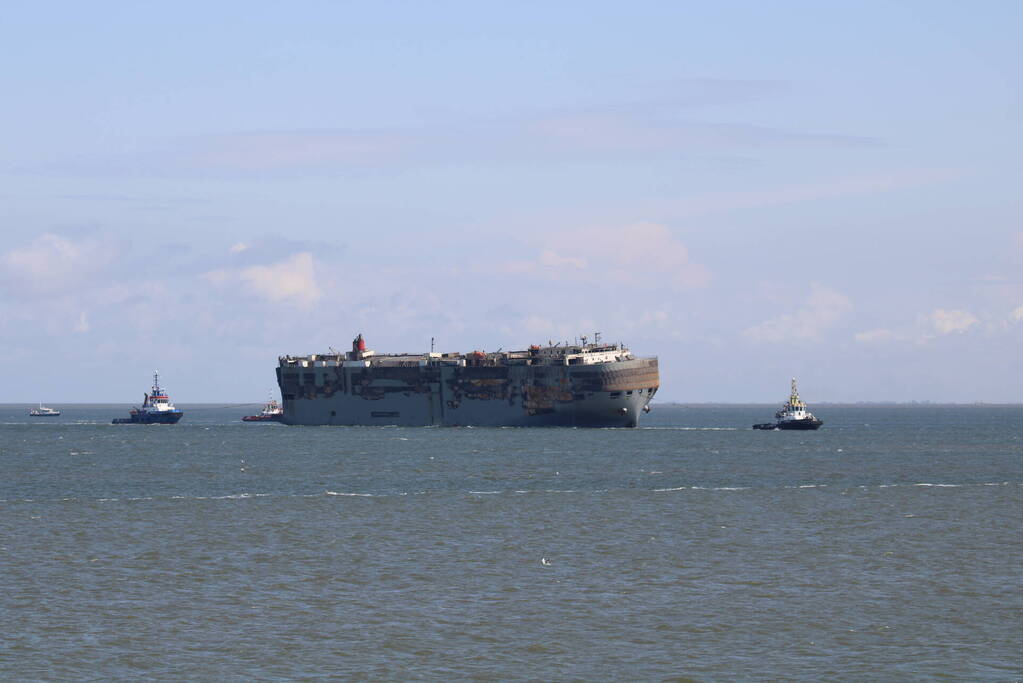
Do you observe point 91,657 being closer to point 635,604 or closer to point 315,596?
point 315,596

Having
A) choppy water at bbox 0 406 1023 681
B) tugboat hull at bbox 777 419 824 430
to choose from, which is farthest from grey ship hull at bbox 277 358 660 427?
choppy water at bbox 0 406 1023 681

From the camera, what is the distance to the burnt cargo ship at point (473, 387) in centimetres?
14975

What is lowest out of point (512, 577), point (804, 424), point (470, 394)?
point (512, 577)

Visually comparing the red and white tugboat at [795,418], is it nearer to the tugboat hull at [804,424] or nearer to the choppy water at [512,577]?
the tugboat hull at [804,424]

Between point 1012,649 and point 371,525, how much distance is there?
3047cm

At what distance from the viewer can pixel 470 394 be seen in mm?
158750

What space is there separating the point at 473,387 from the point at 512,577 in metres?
117

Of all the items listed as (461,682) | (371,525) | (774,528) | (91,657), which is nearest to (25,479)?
(371,525)

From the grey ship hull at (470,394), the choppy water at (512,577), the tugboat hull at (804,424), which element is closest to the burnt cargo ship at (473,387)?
the grey ship hull at (470,394)

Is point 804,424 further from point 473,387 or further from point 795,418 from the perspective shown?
point 473,387

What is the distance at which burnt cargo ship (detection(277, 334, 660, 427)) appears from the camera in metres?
150

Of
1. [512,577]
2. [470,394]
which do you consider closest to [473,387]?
[470,394]

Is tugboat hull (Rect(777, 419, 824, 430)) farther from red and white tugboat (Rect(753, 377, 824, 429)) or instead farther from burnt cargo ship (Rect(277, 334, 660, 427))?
burnt cargo ship (Rect(277, 334, 660, 427))

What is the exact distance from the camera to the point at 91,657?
1180 inches
